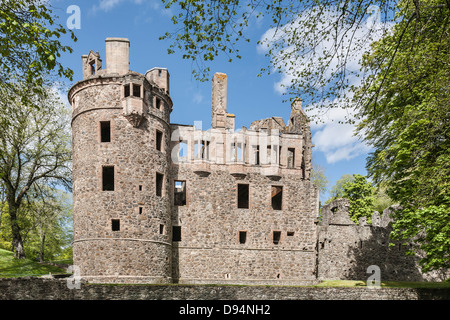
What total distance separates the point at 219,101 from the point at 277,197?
30.3ft

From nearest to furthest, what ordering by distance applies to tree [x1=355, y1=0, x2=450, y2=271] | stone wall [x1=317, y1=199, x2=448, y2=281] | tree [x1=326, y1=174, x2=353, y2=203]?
tree [x1=355, y1=0, x2=450, y2=271]
stone wall [x1=317, y1=199, x2=448, y2=281]
tree [x1=326, y1=174, x2=353, y2=203]

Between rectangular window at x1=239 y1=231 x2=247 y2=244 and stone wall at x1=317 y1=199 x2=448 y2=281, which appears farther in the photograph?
stone wall at x1=317 y1=199 x2=448 y2=281

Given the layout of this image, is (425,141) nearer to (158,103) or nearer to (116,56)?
(158,103)

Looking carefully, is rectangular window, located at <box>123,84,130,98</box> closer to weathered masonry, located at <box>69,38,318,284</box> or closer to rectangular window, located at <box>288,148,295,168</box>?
weathered masonry, located at <box>69,38,318,284</box>

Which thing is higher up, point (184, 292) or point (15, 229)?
point (15, 229)

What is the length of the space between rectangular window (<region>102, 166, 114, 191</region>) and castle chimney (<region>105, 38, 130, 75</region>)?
23.6 feet

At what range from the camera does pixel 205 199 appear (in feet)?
92.4

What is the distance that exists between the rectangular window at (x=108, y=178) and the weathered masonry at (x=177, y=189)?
87 millimetres

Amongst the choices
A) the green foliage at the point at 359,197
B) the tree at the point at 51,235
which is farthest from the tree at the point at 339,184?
the tree at the point at 51,235

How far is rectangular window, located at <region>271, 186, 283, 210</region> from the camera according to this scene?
31453 millimetres

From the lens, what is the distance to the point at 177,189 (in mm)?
29656

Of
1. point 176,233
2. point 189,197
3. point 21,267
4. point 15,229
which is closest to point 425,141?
point 189,197

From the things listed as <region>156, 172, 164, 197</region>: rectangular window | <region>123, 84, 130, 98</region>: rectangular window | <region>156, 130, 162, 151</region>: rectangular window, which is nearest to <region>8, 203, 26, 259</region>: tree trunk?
<region>156, 172, 164, 197</region>: rectangular window
